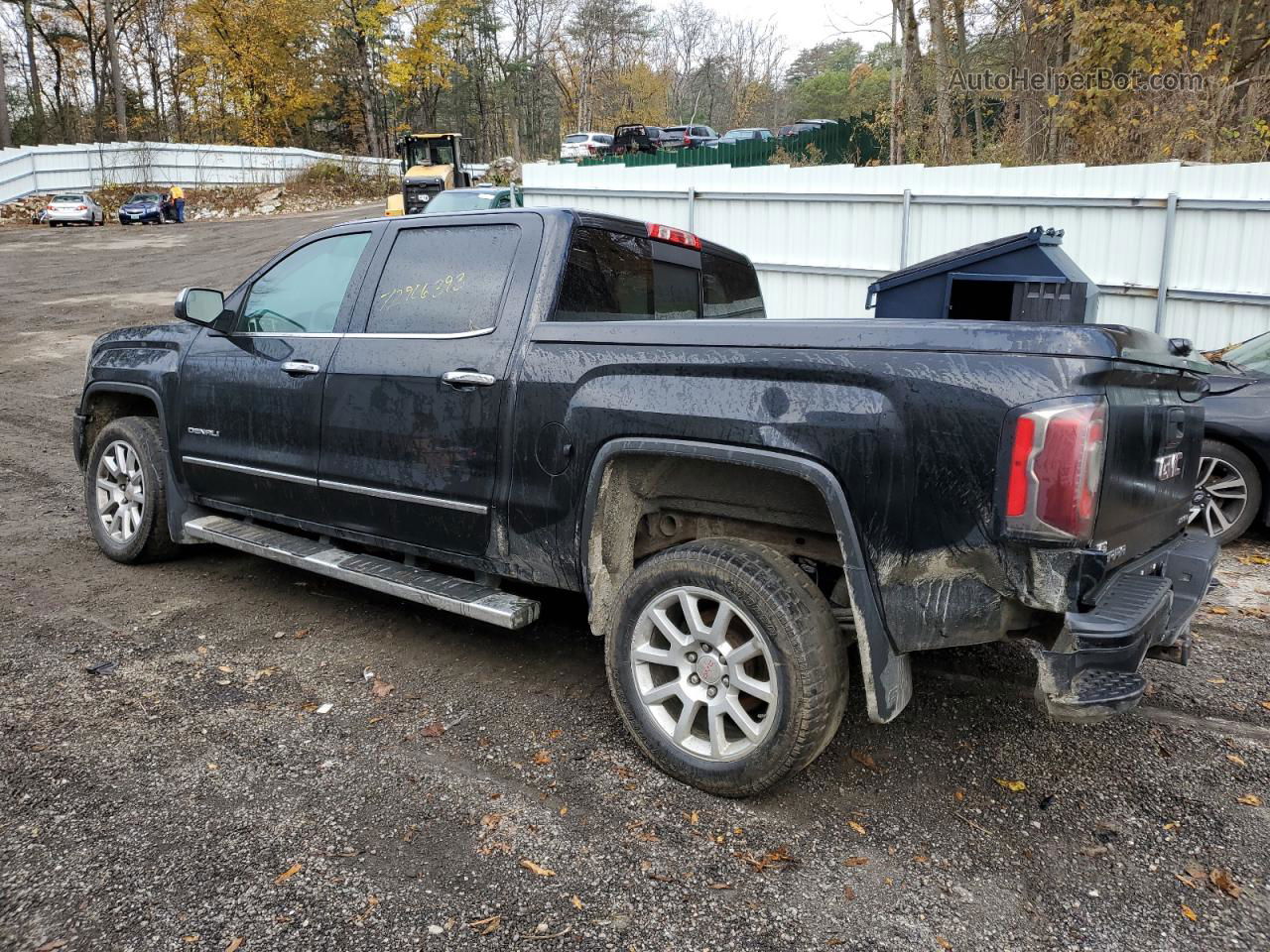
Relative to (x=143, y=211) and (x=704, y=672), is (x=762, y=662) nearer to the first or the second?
(x=704, y=672)

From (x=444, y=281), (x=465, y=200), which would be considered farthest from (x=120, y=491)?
(x=465, y=200)

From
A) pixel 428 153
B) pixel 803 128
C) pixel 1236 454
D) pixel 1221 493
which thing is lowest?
pixel 1221 493

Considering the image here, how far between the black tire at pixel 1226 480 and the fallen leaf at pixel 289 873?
5.41 m

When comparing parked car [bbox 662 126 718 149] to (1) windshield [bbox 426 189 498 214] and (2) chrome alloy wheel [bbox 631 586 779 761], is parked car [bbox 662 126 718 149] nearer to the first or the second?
(1) windshield [bbox 426 189 498 214]

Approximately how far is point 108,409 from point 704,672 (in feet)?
14.3

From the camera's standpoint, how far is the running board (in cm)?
371

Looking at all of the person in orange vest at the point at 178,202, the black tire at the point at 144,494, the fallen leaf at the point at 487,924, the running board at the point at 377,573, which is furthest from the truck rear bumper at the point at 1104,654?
the person in orange vest at the point at 178,202

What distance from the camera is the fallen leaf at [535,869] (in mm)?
2775

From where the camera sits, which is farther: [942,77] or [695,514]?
[942,77]

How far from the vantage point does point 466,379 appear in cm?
373

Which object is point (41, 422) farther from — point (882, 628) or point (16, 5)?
point (16, 5)

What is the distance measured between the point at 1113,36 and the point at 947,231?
5.51 meters

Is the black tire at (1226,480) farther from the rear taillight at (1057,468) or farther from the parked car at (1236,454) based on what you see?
the rear taillight at (1057,468)

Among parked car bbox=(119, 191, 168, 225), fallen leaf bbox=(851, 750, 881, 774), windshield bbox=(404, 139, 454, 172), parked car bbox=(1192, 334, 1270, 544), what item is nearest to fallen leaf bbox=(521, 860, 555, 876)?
fallen leaf bbox=(851, 750, 881, 774)
